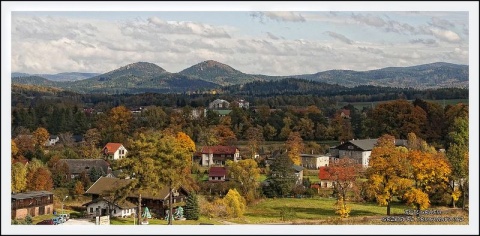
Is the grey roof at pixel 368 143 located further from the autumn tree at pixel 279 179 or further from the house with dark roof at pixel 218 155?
the house with dark roof at pixel 218 155

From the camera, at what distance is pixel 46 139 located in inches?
725

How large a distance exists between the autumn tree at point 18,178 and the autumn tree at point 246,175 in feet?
15.5

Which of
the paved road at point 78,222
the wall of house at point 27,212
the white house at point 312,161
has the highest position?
the white house at point 312,161

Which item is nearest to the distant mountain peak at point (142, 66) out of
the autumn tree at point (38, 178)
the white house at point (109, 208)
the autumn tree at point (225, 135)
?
the autumn tree at point (225, 135)

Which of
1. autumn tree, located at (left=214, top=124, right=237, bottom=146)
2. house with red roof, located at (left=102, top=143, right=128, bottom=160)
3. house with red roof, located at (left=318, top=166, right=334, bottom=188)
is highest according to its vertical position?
autumn tree, located at (left=214, top=124, right=237, bottom=146)

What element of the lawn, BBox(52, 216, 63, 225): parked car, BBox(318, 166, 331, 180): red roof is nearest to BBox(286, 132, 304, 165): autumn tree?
BBox(318, 166, 331, 180): red roof

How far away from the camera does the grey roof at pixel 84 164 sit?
1812 centimetres

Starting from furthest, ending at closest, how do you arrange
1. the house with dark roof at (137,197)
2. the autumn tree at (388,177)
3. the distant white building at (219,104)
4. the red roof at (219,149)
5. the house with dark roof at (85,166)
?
the distant white building at (219,104) → the red roof at (219,149) → the house with dark roof at (85,166) → the autumn tree at (388,177) → the house with dark roof at (137,197)

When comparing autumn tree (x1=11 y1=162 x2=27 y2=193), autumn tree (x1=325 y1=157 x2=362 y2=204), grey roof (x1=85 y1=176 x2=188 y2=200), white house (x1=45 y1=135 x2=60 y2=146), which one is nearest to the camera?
grey roof (x1=85 y1=176 x2=188 y2=200)

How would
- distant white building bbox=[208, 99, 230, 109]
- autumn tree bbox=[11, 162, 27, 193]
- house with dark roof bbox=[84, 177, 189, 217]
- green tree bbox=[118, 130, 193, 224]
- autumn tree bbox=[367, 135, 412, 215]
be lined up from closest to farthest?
1. green tree bbox=[118, 130, 193, 224]
2. house with dark roof bbox=[84, 177, 189, 217]
3. autumn tree bbox=[367, 135, 412, 215]
4. autumn tree bbox=[11, 162, 27, 193]
5. distant white building bbox=[208, 99, 230, 109]

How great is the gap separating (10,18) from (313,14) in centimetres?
688

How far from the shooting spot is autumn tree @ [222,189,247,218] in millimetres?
17281

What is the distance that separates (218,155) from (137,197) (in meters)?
2.27

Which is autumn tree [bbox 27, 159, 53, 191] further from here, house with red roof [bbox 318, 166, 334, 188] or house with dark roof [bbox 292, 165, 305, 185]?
house with red roof [bbox 318, 166, 334, 188]
